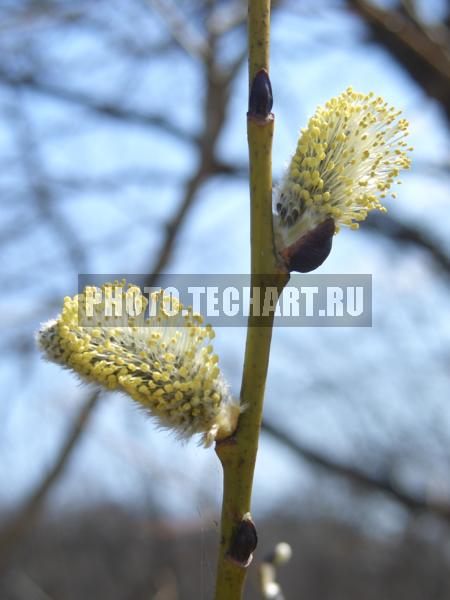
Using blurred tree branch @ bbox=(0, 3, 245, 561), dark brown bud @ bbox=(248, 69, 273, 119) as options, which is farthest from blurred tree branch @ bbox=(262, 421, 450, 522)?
dark brown bud @ bbox=(248, 69, 273, 119)

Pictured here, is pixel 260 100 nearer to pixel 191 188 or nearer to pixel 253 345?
pixel 253 345

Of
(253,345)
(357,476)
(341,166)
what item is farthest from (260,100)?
(357,476)

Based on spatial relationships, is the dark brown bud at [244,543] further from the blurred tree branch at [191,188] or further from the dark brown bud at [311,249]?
the blurred tree branch at [191,188]

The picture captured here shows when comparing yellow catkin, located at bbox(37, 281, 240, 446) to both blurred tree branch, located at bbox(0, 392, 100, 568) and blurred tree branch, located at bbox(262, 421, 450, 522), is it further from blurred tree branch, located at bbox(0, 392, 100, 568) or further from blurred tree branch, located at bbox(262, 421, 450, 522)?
blurred tree branch, located at bbox(262, 421, 450, 522)

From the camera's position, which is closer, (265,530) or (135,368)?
(135,368)

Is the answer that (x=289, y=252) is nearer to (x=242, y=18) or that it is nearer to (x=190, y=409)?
(x=190, y=409)

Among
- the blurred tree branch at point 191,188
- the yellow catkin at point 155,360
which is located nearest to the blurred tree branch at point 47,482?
the blurred tree branch at point 191,188

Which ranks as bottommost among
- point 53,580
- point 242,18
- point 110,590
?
point 110,590

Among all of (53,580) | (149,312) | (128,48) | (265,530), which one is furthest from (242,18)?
(265,530)
